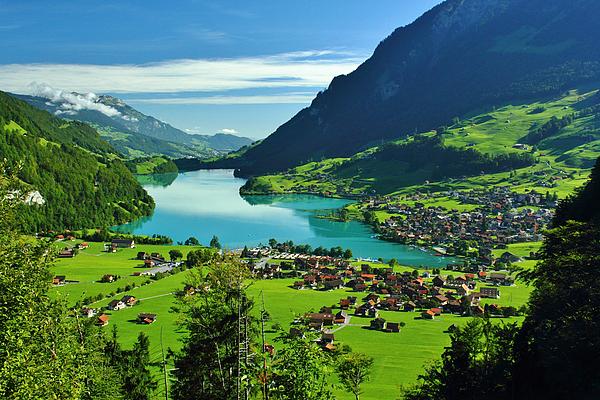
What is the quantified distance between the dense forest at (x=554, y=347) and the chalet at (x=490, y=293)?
5583cm

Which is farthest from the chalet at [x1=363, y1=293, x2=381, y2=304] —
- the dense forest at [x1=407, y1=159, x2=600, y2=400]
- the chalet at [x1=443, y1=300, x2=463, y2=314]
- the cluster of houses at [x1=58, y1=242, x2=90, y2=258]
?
the cluster of houses at [x1=58, y1=242, x2=90, y2=258]

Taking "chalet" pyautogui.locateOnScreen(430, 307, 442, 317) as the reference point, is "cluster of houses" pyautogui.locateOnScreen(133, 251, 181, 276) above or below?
above

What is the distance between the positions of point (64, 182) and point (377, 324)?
126988 mm

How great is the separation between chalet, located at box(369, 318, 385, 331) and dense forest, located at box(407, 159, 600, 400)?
37.4 meters

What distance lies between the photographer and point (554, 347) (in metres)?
19.2

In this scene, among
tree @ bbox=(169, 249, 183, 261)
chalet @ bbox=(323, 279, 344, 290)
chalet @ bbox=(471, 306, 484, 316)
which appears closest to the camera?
chalet @ bbox=(471, 306, 484, 316)

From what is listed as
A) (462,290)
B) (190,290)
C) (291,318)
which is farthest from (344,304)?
(190,290)

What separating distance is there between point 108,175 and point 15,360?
180696 millimetres

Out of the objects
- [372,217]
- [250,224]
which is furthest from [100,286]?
[372,217]

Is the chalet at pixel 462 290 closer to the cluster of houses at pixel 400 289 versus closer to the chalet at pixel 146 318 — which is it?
the cluster of houses at pixel 400 289

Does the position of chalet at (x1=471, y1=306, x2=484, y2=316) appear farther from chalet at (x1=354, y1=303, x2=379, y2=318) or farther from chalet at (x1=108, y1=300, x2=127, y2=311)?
chalet at (x1=108, y1=300, x2=127, y2=311)

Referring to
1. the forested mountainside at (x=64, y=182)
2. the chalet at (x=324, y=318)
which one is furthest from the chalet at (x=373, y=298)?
the forested mountainside at (x=64, y=182)

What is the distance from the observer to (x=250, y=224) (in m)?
148

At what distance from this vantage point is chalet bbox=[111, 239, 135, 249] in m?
114
